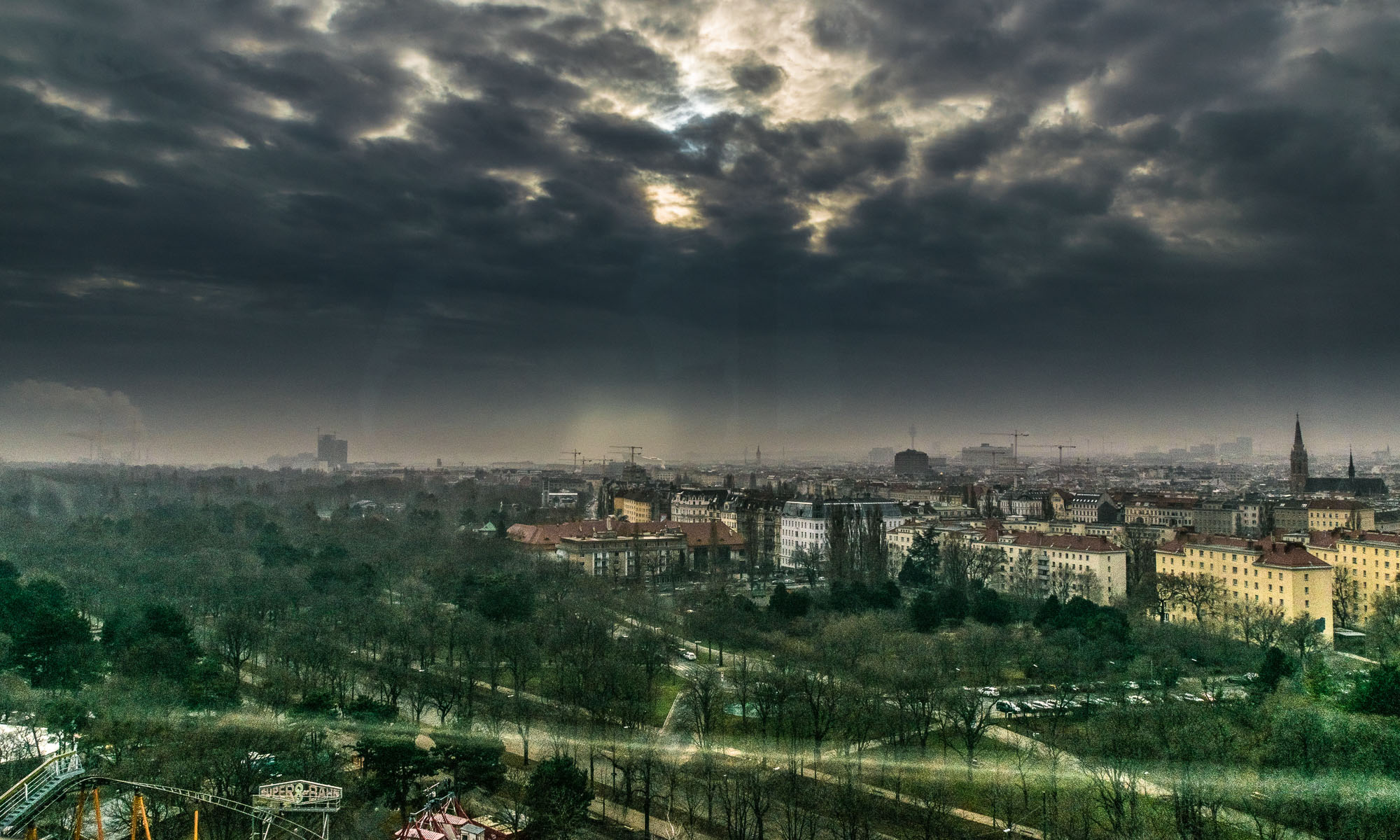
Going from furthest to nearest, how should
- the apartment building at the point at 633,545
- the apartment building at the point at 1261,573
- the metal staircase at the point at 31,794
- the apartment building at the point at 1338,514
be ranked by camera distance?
the apartment building at the point at 1338,514 → the apartment building at the point at 633,545 → the apartment building at the point at 1261,573 → the metal staircase at the point at 31,794

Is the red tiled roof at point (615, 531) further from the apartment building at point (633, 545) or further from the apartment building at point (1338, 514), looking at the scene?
the apartment building at point (1338, 514)

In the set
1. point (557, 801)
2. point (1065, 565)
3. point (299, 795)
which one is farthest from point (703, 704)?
point (1065, 565)

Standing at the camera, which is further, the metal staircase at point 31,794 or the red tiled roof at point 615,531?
the red tiled roof at point 615,531

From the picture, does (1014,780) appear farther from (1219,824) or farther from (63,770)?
(63,770)

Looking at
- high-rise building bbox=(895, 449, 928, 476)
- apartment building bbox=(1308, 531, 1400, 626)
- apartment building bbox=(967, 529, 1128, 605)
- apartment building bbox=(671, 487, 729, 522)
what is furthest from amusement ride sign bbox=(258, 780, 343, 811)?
high-rise building bbox=(895, 449, 928, 476)

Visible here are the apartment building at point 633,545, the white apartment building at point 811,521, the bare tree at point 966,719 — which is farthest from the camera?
the white apartment building at point 811,521

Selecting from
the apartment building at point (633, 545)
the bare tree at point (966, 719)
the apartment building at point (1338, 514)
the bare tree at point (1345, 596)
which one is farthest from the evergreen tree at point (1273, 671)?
the apartment building at point (1338, 514)

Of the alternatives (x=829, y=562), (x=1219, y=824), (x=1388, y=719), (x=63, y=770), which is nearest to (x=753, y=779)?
(x=1219, y=824)
